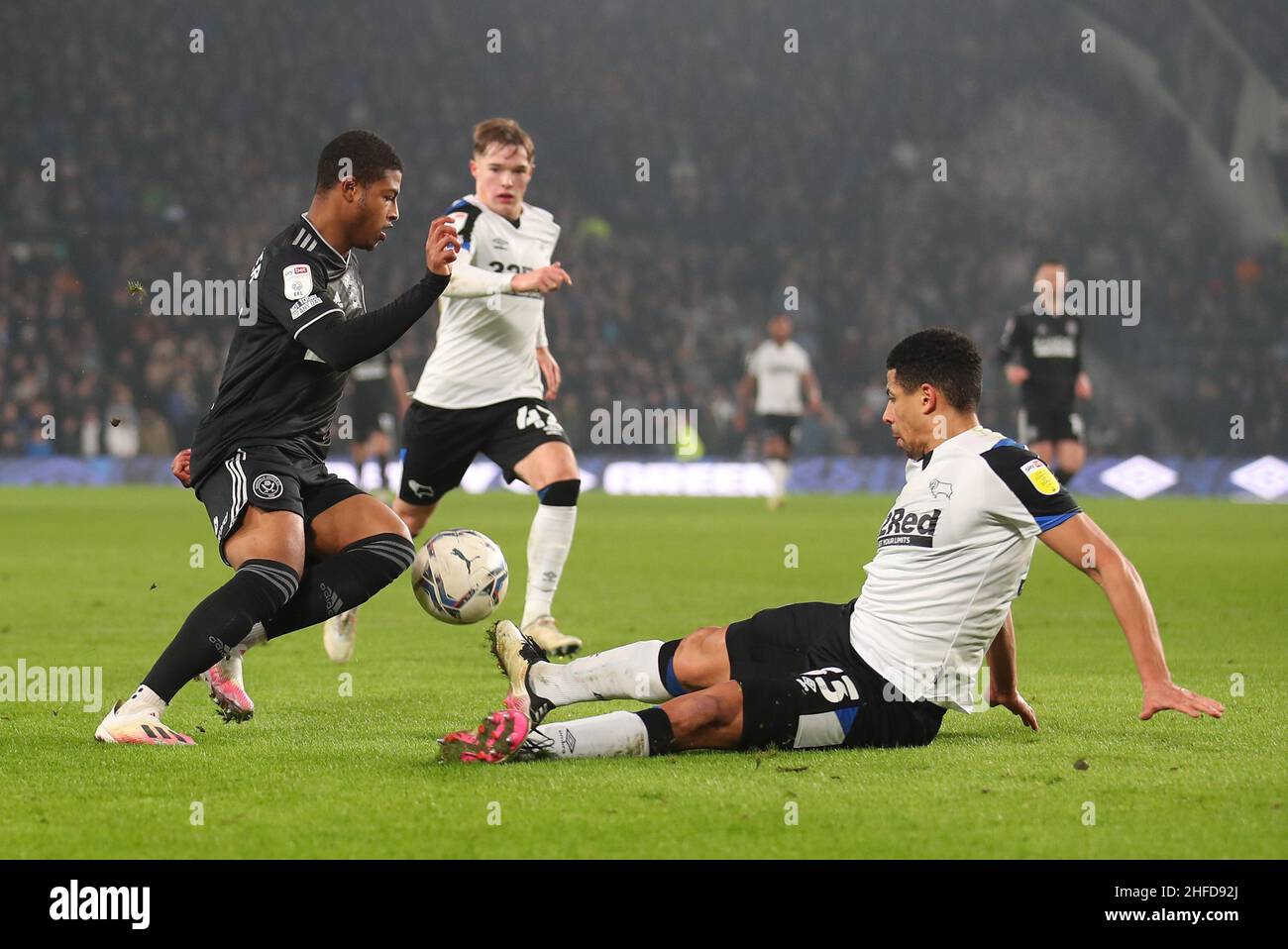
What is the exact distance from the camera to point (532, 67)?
1382 inches

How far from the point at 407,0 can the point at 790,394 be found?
58.6ft

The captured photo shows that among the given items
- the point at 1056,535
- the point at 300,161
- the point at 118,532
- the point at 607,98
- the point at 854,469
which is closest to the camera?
the point at 1056,535

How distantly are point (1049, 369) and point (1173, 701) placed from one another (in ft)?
40.3

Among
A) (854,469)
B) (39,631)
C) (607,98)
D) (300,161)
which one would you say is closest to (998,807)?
(39,631)

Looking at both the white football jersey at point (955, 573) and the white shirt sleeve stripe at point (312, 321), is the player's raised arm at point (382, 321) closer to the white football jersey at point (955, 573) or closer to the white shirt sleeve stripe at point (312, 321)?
the white shirt sleeve stripe at point (312, 321)

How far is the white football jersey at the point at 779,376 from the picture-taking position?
71.1 feet

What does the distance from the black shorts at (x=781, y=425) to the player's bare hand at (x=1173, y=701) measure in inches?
682

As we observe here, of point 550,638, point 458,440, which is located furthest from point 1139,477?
point 550,638

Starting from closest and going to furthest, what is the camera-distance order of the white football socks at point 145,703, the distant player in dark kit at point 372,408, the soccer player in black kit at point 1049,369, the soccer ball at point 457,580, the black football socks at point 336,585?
the white football socks at point 145,703, the black football socks at point 336,585, the soccer ball at point 457,580, the soccer player in black kit at point 1049,369, the distant player in dark kit at point 372,408

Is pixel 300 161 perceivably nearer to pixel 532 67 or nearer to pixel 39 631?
pixel 532 67

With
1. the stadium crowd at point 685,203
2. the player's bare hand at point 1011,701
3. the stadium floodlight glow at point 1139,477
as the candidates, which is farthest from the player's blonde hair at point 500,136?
the stadium crowd at point 685,203

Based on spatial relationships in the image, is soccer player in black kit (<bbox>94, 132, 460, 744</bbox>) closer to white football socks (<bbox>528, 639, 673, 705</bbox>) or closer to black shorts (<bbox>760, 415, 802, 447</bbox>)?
white football socks (<bbox>528, 639, 673, 705</bbox>)

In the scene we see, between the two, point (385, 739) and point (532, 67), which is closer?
point (385, 739)
